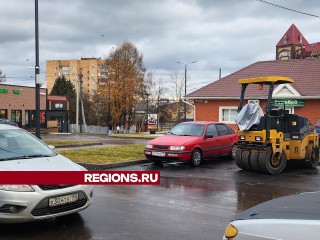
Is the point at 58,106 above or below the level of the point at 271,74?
below

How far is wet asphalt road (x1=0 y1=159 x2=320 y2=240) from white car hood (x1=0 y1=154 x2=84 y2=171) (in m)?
0.88

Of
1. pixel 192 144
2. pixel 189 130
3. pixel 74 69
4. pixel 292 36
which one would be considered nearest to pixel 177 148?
pixel 192 144

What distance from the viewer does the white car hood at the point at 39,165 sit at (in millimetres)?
5824

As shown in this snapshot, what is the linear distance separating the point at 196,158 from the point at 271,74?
1657cm

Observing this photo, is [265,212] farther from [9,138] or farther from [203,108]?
[203,108]

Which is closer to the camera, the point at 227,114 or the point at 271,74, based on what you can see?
the point at 227,114

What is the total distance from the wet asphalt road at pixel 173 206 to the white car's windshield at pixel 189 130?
1942 mm

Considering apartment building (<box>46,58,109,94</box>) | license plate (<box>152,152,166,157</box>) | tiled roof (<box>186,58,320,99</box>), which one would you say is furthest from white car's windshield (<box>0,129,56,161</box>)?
apartment building (<box>46,58,109,94</box>)

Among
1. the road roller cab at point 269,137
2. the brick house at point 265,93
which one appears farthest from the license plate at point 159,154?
the brick house at point 265,93

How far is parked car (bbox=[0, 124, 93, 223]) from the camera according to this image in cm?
541

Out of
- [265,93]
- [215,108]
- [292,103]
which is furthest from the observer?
[215,108]

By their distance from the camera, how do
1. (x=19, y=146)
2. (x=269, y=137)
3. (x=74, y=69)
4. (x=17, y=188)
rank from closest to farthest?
(x=17, y=188)
(x=19, y=146)
(x=269, y=137)
(x=74, y=69)

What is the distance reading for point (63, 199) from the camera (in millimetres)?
5723

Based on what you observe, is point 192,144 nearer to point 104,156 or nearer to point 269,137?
point 269,137
